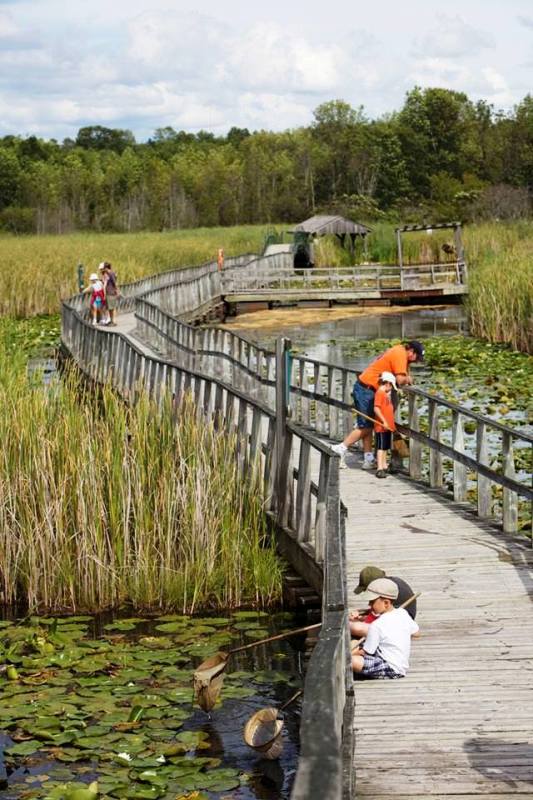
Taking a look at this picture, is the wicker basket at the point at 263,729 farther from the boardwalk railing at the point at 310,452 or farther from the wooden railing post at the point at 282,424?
the wooden railing post at the point at 282,424

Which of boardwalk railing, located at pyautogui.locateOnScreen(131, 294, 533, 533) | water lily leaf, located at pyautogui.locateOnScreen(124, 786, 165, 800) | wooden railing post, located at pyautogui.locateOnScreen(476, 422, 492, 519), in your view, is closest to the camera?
water lily leaf, located at pyautogui.locateOnScreen(124, 786, 165, 800)

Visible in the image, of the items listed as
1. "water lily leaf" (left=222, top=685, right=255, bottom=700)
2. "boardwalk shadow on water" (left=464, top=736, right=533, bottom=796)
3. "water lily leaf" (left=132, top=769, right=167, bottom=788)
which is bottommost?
"water lily leaf" (left=222, top=685, right=255, bottom=700)

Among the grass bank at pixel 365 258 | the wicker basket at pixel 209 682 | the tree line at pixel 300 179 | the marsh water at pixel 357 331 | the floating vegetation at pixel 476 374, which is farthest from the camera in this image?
the tree line at pixel 300 179

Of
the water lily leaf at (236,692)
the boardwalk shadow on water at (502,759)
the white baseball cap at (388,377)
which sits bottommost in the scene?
the water lily leaf at (236,692)

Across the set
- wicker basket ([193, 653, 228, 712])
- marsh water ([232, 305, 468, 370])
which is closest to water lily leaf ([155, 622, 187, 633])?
wicker basket ([193, 653, 228, 712])

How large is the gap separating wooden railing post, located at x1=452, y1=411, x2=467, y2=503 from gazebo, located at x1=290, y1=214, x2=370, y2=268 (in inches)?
1593

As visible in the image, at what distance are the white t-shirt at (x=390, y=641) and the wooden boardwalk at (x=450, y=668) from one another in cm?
13

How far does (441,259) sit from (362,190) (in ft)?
225

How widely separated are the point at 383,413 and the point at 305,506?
2529 millimetres

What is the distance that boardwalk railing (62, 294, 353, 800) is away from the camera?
4.09 m

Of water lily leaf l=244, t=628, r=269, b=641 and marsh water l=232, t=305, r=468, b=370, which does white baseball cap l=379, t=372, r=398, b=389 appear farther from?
marsh water l=232, t=305, r=468, b=370

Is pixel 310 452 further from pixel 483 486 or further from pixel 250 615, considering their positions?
pixel 483 486

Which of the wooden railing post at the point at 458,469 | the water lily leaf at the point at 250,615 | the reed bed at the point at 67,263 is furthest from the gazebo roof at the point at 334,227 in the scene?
the water lily leaf at the point at 250,615

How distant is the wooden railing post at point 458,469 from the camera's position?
41.3ft
